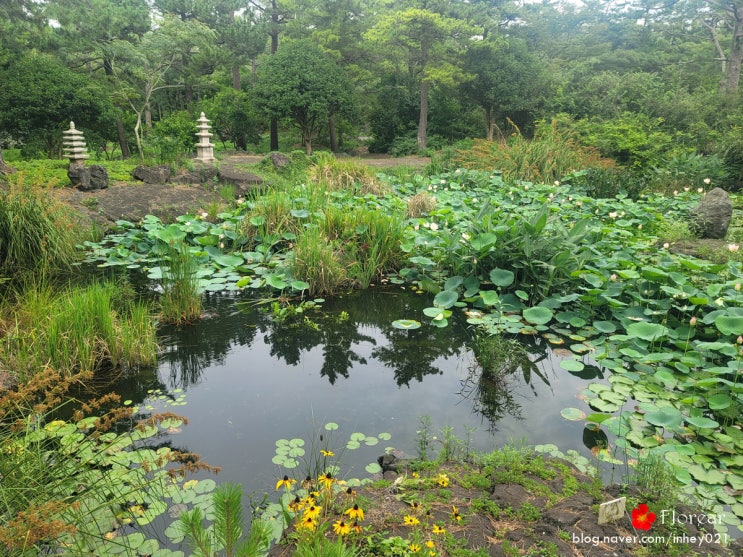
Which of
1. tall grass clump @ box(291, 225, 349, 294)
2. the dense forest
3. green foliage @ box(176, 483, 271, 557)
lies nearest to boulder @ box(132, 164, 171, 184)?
the dense forest

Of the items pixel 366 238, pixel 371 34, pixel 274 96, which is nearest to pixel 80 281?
pixel 366 238

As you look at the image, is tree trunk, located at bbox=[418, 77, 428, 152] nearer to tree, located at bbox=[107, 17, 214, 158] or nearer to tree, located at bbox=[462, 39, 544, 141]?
tree, located at bbox=[462, 39, 544, 141]

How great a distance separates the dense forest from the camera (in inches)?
437

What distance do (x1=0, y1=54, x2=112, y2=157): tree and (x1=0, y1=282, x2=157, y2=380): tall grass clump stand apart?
31.8ft

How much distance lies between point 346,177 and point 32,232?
4.09 meters

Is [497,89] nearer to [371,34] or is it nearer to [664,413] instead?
[371,34]

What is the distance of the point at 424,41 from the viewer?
15758 mm

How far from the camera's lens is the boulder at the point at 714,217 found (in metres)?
5.45

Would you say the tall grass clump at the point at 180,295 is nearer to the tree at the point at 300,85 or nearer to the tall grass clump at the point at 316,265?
the tall grass clump at the point at 316,265

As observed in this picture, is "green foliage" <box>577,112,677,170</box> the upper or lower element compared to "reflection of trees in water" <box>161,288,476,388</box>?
upper

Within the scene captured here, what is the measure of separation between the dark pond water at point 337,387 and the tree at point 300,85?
452 inches

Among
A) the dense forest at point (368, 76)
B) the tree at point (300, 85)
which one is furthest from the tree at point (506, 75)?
the tree at point (300, 85)

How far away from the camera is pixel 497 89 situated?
16.3 meters

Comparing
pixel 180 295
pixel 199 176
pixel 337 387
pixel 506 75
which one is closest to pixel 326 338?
pixel 337 387
